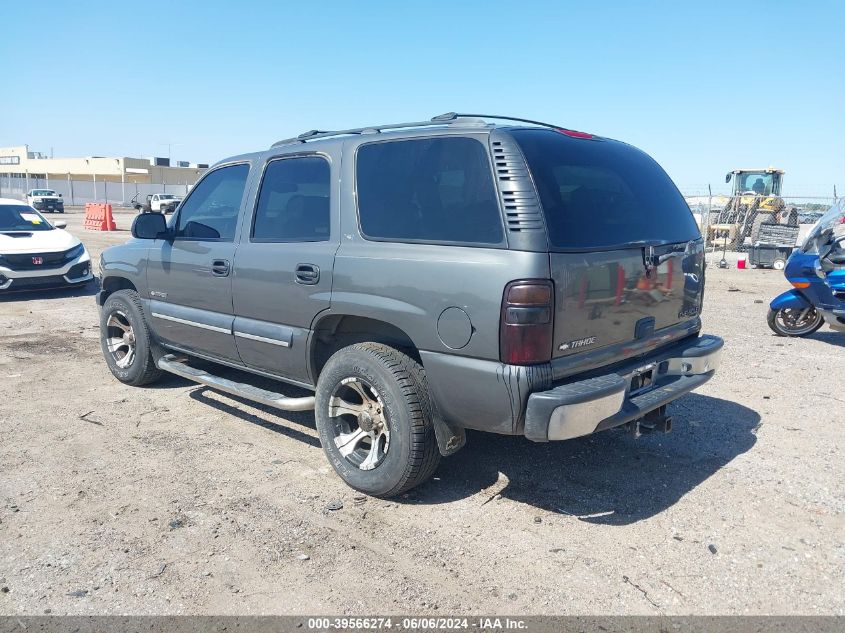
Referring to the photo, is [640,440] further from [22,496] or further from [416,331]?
[22,496]

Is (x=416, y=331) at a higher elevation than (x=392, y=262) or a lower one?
lower

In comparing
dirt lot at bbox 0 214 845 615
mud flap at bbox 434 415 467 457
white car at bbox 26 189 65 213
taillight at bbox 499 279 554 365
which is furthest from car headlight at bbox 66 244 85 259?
white car at bbox 26 189 65 213

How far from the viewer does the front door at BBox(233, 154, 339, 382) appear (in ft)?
13.0

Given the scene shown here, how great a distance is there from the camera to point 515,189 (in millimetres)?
3184

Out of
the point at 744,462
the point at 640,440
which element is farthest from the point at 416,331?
the point at 744,462

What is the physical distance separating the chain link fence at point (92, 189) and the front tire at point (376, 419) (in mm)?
53958

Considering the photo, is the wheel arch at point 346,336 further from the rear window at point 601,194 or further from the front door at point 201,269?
the rear window at point 601,194

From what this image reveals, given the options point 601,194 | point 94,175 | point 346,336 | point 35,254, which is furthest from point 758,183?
point 94,175

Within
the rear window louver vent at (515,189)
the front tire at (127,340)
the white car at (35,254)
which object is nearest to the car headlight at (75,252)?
the white car at (35,254)

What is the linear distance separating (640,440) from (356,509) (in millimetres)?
2200

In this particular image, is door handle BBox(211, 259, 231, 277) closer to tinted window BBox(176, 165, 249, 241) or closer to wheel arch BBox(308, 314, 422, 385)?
tinted window BBox(176, 165, 249, 241)

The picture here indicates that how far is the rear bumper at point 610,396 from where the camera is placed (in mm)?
3043

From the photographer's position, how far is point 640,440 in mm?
4684

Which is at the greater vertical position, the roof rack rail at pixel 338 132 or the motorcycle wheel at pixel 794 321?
the roof rack rail at pixel 338 132
